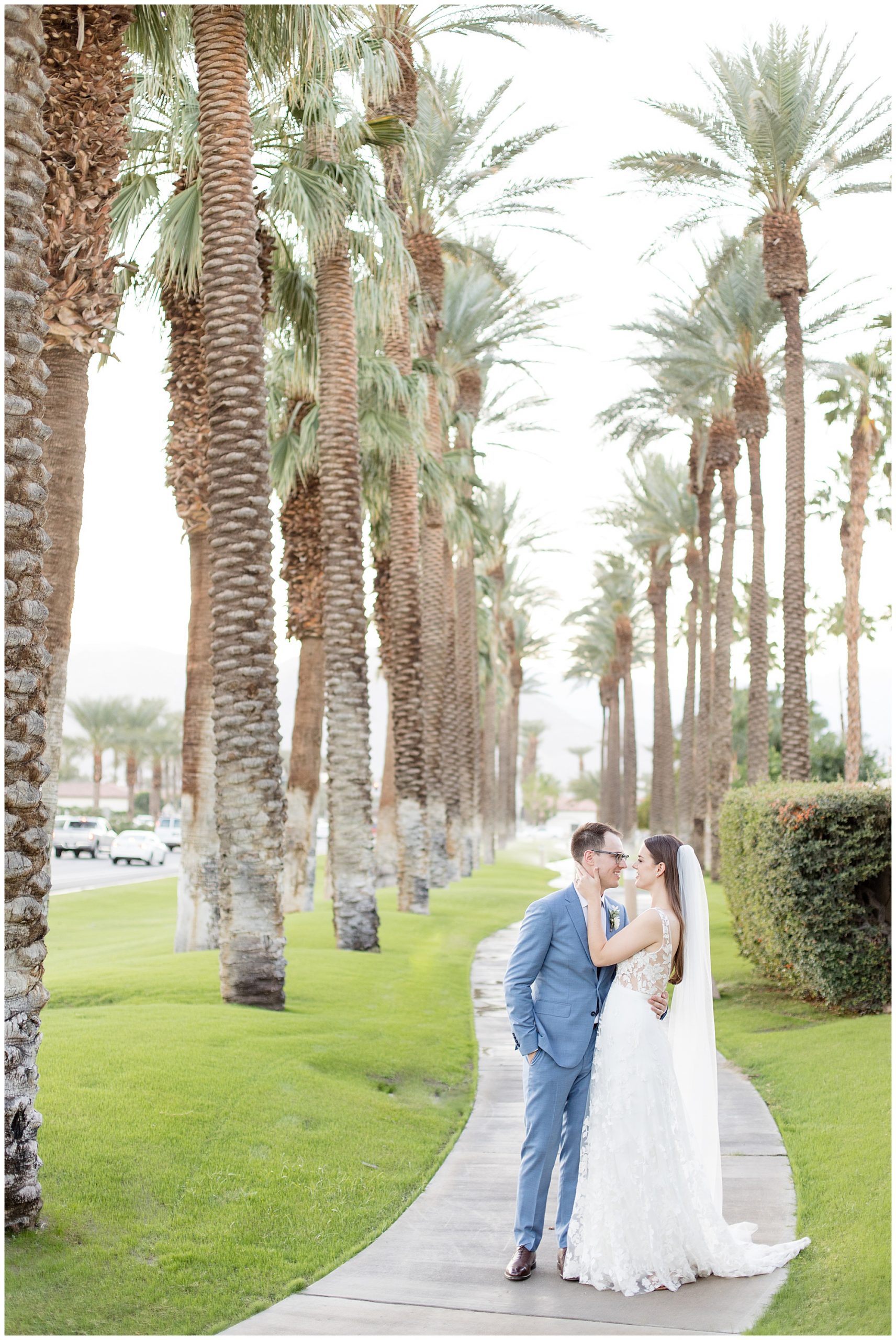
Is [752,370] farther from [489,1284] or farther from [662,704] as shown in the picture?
[489,1284]

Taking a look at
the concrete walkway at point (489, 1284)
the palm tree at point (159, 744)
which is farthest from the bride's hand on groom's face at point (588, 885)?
the palm tree at point (159, 744)

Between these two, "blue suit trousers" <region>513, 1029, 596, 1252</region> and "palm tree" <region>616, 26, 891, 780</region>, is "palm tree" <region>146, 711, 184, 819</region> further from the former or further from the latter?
"blue suit trousers" <region>513, 1029, 596, 1252</region>

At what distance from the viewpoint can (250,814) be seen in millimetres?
11289

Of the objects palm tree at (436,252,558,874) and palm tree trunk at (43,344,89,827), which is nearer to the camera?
palm tree trunk at (43,344,89,827)

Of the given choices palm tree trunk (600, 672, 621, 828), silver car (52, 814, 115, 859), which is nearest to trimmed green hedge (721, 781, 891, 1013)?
silver car (52, 814, 115, 859)

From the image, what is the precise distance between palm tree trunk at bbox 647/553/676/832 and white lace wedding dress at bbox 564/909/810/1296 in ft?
141

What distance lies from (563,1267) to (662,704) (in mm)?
44651

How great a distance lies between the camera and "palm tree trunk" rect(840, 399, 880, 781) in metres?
35.6

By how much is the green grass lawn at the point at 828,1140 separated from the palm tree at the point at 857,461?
22328 mm

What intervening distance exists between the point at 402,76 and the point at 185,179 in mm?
7281

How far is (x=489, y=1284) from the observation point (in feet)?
18.2

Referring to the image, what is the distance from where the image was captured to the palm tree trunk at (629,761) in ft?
190

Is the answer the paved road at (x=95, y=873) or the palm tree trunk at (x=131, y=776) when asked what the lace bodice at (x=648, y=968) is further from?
the palm tree trunk at (x=131, y=776)

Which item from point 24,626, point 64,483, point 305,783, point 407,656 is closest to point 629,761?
point 305,783
